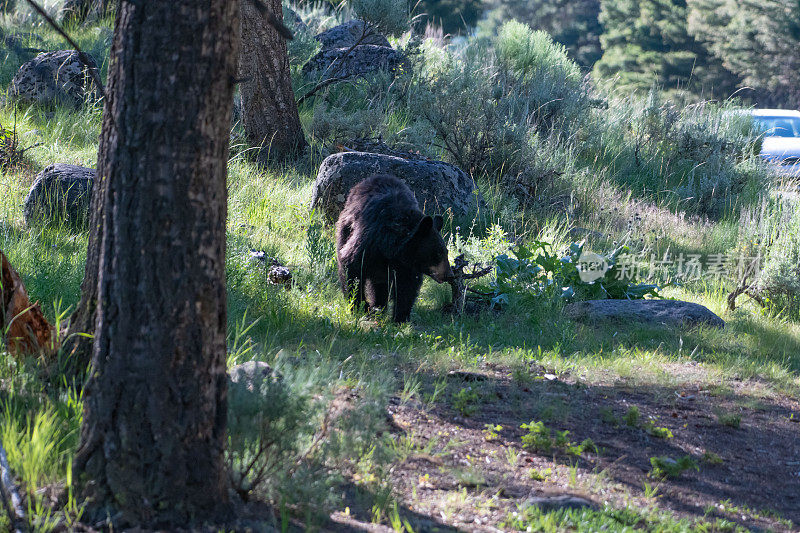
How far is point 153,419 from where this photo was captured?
2.63 m

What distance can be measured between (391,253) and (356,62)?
9158mm

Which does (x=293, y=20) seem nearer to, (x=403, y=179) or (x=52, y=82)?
(x=52, y=82)

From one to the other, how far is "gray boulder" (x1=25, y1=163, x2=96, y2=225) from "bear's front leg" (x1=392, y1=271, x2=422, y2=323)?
3.25m

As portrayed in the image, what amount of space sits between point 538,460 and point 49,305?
374cm

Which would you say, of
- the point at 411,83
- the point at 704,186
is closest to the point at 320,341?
the point at 411,83

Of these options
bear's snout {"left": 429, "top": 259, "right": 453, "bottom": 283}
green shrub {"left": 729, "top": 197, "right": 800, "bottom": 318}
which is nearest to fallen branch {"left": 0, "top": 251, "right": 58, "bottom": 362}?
bear's snout {"left": 429, "top": 259, "right": 453, "bottom": 283}

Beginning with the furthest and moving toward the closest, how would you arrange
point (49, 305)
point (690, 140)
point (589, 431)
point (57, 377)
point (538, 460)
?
point (690, 140), point (49, 305), point (589, 431), point (538, 460), point (57, 377)

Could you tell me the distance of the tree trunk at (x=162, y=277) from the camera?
2586 millimetres

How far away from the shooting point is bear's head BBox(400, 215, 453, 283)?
6328mm

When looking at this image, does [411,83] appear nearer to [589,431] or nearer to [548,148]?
[548,148]

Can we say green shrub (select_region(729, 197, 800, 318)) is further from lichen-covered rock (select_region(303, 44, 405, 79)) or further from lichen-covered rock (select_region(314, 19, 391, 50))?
lichen-covered rock (select_region(314, 19, 391, 50))

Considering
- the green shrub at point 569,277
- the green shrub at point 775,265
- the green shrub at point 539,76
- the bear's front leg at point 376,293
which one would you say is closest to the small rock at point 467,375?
the bear's front leg at point 376,293

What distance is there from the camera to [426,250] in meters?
6.39

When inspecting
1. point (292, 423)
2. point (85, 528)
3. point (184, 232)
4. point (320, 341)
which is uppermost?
point (184, 232)
